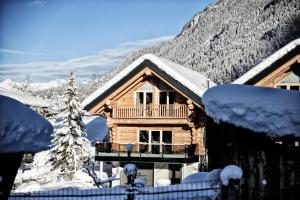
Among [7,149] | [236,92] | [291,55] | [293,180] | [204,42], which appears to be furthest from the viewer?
[204,42]

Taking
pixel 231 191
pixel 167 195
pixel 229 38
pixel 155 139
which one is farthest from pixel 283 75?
pixel 229 38

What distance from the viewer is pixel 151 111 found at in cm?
2123

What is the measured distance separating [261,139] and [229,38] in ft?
454

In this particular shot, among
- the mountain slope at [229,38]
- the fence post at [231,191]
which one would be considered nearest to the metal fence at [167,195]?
the fence post at [231,191]

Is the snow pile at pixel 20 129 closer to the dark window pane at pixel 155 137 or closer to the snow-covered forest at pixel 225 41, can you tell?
the dark window pane at pixel 155 137

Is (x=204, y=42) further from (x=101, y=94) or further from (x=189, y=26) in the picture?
(x=101, y=94)

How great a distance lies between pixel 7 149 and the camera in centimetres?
630

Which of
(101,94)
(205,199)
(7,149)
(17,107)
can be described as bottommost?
(205,199)

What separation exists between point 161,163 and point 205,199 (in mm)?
13530

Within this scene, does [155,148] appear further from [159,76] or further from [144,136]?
[159,76]

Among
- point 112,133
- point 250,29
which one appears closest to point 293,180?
point 112,133

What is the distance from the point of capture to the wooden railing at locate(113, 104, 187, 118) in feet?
68.7

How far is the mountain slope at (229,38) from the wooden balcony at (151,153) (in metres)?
58.2

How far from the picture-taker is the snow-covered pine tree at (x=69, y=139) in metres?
30.3
